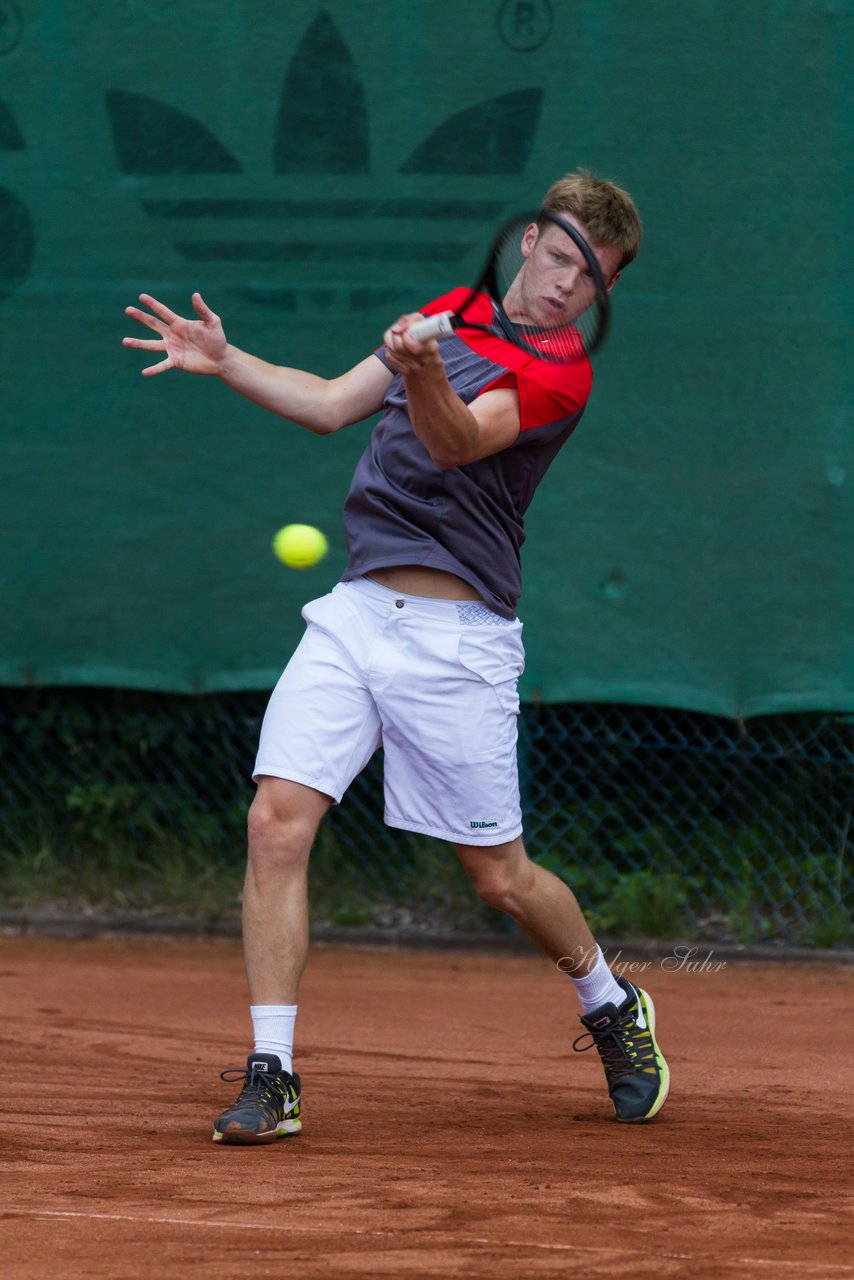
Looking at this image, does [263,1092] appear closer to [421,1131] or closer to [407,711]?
[421,1131]

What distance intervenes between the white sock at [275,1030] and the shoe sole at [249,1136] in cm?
10

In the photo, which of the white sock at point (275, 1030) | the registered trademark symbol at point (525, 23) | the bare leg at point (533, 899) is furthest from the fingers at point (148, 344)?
the registered trademark symbol at point (525, 23)

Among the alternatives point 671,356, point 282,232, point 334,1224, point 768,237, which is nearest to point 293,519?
point 282,232

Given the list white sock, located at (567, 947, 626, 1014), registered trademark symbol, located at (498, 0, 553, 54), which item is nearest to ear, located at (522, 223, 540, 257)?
white sock, located at (567, 947, 626, 1014)

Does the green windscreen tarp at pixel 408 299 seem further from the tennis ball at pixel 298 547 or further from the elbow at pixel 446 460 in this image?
the elbow at pixel 446 460

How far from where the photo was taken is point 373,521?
3.14 m

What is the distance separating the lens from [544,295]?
9.76ft

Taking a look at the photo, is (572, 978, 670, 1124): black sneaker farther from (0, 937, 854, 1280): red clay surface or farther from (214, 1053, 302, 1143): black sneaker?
(214, 1053, 302, 1143): black sneaker

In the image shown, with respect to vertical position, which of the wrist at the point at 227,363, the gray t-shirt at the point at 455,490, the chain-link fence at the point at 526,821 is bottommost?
the chain-link fence at the point at 526,821

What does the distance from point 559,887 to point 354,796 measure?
224cm

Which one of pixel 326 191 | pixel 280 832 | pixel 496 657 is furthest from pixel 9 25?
pixel 280 832

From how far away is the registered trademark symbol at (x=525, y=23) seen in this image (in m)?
4.79

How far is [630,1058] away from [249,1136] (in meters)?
0.80

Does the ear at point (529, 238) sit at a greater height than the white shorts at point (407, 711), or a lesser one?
greater
